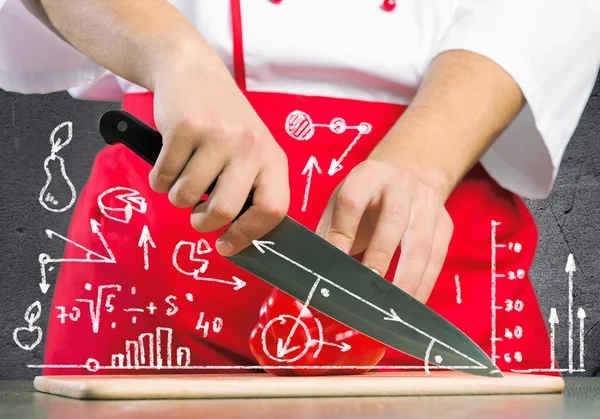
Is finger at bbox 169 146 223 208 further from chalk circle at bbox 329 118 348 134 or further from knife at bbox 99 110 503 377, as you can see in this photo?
chalk circle at bbox 329 118 348 134

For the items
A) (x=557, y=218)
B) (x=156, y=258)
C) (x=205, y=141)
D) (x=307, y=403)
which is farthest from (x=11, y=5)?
(x=557, y=218)

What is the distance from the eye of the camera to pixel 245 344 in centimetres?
82

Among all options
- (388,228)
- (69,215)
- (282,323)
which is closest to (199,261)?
(282,323)

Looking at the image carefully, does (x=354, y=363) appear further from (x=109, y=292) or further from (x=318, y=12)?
(x=318, y=12)

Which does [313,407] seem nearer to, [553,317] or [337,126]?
[337,126]

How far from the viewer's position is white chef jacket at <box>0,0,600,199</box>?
852 millimetres

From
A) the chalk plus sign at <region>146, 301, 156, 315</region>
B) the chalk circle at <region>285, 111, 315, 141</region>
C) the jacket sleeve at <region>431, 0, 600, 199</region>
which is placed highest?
the jacket sleeve at <region>431, 0, 600, 199</region>

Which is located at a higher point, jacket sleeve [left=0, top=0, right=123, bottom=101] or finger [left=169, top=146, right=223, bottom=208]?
jacket sleeve [left=0, top=0, right=123, bottom=101]

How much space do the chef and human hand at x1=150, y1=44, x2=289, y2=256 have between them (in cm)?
9

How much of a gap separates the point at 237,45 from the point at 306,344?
310 mm

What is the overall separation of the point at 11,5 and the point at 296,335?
1.68ft

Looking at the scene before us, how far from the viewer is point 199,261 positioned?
0.83m

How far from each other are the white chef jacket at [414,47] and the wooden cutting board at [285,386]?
30 cm

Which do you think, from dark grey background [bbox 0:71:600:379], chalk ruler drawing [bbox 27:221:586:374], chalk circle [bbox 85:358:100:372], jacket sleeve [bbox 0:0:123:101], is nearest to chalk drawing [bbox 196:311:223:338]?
chalk ruler drawing [bbox 27:221:586:374]
